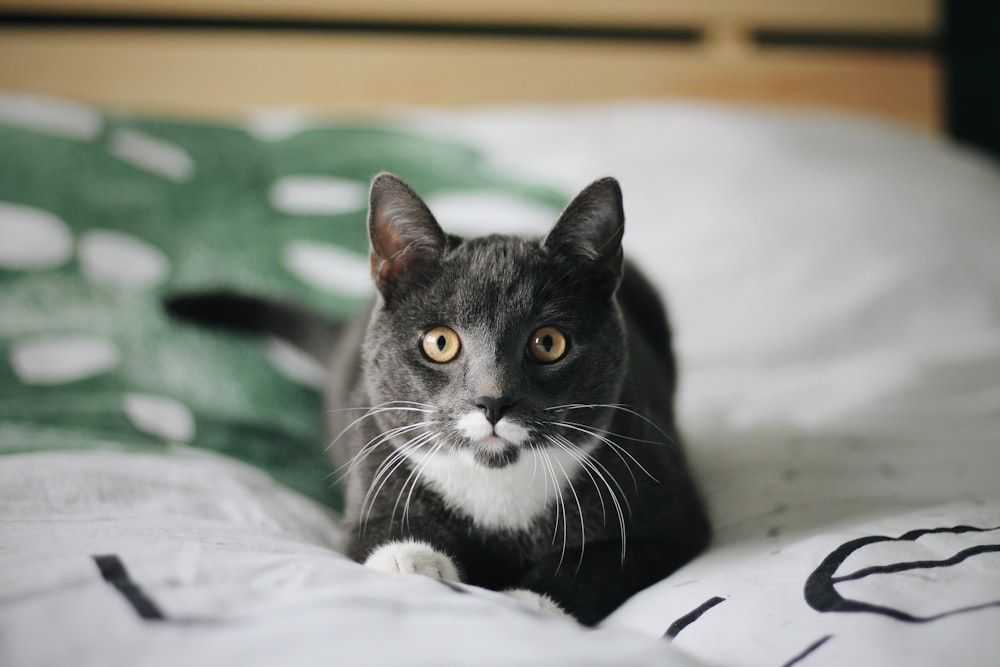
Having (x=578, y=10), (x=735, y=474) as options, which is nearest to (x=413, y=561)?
(x=735, y=474)

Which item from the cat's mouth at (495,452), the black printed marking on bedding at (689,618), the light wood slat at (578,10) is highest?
the light wood slat at (578,10)

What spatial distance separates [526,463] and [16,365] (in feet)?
3.01

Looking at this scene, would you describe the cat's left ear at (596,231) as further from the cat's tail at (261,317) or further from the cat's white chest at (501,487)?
the cat's tail at (261,317)

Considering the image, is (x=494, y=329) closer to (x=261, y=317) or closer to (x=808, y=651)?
(x=808, y=651)

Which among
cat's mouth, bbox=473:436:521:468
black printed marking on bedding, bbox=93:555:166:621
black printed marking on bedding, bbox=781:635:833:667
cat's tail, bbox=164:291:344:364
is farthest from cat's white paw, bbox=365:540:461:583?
cat's tail, bbox=164:291:344:364

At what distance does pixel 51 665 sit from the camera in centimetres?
56

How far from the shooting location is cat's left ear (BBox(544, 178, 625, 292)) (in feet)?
3.14

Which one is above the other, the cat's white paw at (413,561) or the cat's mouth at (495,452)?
the cat's mouth at (495,452)

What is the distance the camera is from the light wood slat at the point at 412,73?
6.98 ft

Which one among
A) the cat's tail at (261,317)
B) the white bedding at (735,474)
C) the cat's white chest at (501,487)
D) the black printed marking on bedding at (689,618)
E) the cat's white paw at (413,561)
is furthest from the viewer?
the cat's tail at (261,317)

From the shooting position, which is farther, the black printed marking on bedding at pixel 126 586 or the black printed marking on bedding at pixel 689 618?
the black printed marking on bedding at pixel 689 618

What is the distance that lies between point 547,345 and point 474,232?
824mm

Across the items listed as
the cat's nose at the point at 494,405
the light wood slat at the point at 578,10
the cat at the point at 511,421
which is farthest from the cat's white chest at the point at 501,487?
the light wood slat at the point at 578,10

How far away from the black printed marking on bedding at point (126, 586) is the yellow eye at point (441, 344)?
1.29 ft
